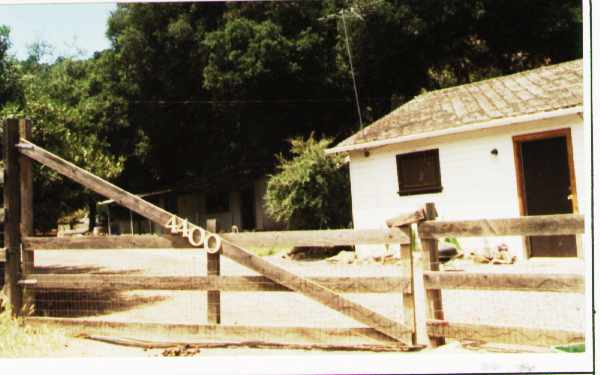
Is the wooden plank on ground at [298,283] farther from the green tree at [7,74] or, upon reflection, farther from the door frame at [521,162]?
the door frame at [521,162]

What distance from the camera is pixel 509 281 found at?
4.37 m

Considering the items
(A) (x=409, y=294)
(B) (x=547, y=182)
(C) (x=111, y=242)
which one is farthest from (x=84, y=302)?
(B) (x=547, y=182)

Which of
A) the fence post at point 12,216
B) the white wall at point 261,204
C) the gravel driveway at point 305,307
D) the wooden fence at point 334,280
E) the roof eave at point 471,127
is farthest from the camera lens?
the white wall at point 261,204

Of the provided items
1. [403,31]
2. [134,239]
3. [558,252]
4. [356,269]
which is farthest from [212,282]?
[403,31]

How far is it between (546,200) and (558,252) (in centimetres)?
115

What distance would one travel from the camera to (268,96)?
28.1m

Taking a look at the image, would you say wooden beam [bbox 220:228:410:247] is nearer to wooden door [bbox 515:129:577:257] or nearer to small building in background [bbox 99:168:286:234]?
wooden door [bbox 515:129:577:257]

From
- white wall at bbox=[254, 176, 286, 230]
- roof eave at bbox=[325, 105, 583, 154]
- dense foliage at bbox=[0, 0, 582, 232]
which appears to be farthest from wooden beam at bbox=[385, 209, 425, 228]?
white wall at bbox=[254, 176, 286, 230]

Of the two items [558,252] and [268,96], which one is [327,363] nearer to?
[558,252]

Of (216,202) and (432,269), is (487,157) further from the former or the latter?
(216,202)

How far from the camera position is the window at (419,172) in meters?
12.8

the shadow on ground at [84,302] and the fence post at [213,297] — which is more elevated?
the fence post at [213,297]

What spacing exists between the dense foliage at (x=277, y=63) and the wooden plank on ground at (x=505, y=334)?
73.6 feet

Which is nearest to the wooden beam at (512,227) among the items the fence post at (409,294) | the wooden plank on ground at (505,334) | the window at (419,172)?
the fence post at (409,294)
